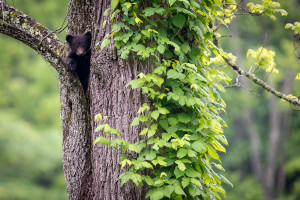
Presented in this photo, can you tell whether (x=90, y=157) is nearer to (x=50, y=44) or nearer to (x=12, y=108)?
(x=50, y=44)

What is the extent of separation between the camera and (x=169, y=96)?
279 cm

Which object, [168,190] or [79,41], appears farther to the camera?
[79,41]

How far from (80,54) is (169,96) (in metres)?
1.82

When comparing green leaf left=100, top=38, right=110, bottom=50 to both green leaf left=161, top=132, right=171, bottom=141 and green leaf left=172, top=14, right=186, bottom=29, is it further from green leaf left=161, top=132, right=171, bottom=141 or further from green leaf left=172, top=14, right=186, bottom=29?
green leaf left=161, top=132, right=171, bottom=141

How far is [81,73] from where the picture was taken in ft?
13.6

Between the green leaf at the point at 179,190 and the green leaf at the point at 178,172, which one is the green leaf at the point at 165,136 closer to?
the green leaf at the point at 178,172

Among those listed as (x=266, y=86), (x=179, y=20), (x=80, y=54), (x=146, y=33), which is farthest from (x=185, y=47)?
(x=266, y=86)

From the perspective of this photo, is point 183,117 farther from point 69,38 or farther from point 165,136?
point 69,38

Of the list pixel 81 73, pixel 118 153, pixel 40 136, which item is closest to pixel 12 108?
pixel 40 136

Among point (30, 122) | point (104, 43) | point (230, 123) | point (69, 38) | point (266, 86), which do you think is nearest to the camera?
point (104, 43)

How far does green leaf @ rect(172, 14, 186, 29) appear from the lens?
113 inches

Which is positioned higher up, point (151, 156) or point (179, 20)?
point (179, 20)

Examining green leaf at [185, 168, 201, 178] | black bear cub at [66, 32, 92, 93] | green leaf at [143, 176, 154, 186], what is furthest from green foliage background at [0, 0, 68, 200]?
green leaf at [185, 168, 201, 178]

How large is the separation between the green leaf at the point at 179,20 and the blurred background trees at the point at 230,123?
33.0 feet
